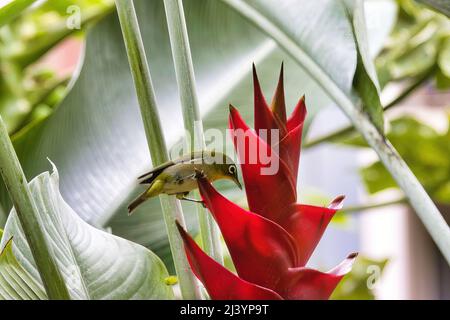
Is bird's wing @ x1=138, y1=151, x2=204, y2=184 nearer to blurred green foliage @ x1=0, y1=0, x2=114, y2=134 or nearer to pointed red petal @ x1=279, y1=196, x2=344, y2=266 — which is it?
pointed red petal @ x1=279, y1=196, x2=344, y2=266

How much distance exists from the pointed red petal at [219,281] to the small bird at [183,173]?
0.05ft

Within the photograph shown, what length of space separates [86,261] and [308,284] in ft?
0.26

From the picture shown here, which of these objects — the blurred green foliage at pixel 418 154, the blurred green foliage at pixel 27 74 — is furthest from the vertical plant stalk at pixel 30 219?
the blurred green foliage at pixel 418 154

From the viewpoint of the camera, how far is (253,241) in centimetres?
21

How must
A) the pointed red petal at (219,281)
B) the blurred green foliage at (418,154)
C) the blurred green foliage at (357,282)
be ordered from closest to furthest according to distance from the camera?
the pointed red petal at (219,281) → the blurred green foliage at (357,282) → the blurred green foliage at (418,154)

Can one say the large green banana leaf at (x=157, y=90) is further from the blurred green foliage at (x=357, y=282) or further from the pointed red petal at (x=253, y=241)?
the blurred green foliage at (x=357, y=282)

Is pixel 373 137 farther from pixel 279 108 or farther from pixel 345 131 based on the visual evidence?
pixel 345 131

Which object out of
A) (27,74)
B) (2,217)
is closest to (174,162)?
(2,217)

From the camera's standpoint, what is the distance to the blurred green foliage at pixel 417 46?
21.5 inches

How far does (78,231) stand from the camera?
22cm

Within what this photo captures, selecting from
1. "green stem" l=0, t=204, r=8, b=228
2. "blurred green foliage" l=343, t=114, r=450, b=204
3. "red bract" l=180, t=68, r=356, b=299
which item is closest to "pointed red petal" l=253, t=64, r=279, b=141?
"red bract" l=180, t=68, r=356, b=299

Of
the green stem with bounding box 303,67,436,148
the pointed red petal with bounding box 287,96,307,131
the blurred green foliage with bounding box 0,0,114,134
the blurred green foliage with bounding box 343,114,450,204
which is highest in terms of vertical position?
the blurred green foliage with bounding box 0,0,114,134

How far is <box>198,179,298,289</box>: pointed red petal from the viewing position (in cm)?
20
